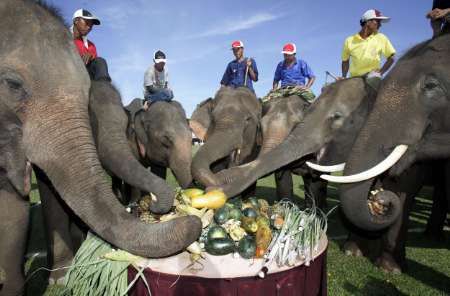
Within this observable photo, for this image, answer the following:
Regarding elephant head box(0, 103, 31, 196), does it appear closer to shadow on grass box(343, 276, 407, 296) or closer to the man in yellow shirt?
shadow on grass box(343, 276, 407, 296)

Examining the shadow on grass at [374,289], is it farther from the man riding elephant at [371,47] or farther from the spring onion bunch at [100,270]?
the man riding elephant at [371,47]

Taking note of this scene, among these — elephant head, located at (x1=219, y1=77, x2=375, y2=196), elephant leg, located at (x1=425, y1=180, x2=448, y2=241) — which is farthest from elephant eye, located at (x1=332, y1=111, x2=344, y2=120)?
elephant leg, located at (x1=425, y1=180, x2=448, y2=241)

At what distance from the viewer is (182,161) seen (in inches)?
194

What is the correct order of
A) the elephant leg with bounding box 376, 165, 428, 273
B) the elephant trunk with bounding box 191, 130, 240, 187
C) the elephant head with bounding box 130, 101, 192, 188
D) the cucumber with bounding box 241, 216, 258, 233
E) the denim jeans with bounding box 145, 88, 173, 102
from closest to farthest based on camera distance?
the cucumber with bounding box 241, 216, 258, 233
the elephant leg with bounding box 376, 165, 428, 273
the elephant trunk with bounding box 191, 130, 240, 187
the elephant head with bounding box 130, 101, 192, 188
the denim jeans with bounding box 145, 88, 173, 102

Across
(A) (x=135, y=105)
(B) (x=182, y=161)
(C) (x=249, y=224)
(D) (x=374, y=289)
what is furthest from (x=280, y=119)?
(C) (x=249, y=224)

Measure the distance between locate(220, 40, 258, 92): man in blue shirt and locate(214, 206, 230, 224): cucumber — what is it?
Result: 462 centimetres

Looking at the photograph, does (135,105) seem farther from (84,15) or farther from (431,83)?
(431,83)

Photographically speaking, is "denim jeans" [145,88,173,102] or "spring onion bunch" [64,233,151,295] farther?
"denim jeans" [145,88,173,102]

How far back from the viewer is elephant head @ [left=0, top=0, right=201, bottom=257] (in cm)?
207

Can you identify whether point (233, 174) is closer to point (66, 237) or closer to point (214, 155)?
point (214, 155)

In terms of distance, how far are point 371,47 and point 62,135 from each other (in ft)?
16.1

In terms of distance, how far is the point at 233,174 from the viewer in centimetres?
417

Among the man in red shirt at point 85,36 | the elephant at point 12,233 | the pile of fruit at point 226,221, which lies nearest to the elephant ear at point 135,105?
the man in red shirt at point 85,36

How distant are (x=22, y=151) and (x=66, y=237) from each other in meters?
1.57
